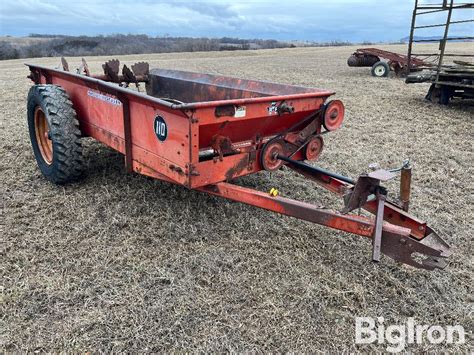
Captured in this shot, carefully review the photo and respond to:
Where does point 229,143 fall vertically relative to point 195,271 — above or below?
above

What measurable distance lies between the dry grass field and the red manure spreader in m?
0.32

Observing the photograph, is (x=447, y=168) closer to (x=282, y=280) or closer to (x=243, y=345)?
(x=282, y=280)

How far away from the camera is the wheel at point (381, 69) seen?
14.3 metres

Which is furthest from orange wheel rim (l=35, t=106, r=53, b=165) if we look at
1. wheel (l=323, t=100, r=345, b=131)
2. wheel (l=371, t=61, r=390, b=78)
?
wheel (l=371, t=61, r=390, b=78)

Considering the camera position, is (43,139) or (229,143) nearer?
(229,143)

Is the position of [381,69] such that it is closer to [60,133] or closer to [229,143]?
[229,143]

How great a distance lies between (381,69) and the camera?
1434cm

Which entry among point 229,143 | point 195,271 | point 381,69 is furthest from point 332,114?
point 381,69

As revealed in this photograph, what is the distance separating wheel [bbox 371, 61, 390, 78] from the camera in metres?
14.3

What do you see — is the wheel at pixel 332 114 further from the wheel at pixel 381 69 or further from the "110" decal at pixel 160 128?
the wheel at pixel 381 69

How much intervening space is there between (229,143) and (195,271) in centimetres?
98

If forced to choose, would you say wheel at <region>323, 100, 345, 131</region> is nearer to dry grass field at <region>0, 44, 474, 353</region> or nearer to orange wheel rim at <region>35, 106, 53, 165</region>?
dry grass field at <region>0, 44, 474, 353</region>

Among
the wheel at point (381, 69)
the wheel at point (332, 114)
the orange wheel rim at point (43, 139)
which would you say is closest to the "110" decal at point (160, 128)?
the wheel at point (332, 114)

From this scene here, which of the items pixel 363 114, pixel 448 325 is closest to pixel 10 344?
pixel 448 325
